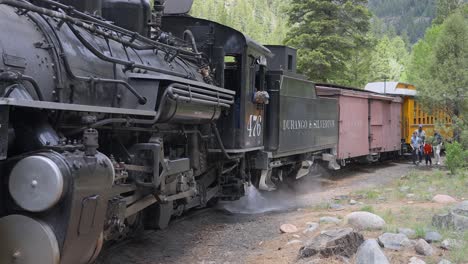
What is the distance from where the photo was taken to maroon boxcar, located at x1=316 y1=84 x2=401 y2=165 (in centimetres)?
1523

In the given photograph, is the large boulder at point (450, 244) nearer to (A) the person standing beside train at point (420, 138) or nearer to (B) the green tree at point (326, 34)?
(A) the person standing beside train at point (420, 138)

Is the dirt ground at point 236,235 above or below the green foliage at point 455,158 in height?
below

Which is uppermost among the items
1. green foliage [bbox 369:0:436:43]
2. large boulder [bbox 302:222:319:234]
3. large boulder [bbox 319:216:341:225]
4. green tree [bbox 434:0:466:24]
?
green foliage [bbox 369:0:436:43]

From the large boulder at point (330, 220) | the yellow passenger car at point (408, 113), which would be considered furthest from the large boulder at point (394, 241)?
the yellow passenger car at point (408, 113)

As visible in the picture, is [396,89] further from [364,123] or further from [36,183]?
[36,183]

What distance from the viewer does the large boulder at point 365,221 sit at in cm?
659

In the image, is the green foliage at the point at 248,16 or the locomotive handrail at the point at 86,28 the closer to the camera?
the locomotive handrail at the point at 86,28

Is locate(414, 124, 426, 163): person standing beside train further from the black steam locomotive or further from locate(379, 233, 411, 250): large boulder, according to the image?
locate(379, 233, 411, 250): large boulder

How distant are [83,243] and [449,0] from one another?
41306mm

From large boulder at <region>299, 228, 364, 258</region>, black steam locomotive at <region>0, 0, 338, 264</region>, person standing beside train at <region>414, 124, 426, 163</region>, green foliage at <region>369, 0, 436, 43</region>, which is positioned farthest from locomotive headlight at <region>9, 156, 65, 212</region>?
green foliage at <region>369, 0, 436, 43</region>

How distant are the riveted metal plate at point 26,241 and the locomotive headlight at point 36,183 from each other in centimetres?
12

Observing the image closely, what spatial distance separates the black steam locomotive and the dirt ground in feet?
1.34

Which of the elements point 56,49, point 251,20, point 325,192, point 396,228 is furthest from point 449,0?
point 251,20

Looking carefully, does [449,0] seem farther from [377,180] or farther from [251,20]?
[251,20]
